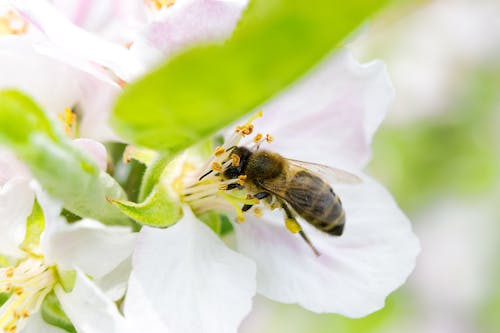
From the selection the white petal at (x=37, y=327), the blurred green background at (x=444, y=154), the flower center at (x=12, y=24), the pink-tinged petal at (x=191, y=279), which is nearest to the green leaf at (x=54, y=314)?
the white petal at (x=37, y=327)

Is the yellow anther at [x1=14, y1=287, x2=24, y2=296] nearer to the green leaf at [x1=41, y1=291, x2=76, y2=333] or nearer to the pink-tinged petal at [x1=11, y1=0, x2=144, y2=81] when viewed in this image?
the green leaf at [x1=41, y1=291, x2=76, y2=333]

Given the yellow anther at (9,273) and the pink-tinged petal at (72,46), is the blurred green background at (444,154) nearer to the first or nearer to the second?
the yellow anther at (9,273)

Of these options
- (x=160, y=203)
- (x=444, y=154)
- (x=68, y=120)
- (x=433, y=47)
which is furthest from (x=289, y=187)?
(x=433, y=47)

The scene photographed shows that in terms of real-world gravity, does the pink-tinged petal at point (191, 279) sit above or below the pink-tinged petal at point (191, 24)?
below

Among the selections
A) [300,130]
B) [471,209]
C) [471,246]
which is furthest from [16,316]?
[471,246]

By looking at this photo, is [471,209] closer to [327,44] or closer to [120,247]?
[120,247]

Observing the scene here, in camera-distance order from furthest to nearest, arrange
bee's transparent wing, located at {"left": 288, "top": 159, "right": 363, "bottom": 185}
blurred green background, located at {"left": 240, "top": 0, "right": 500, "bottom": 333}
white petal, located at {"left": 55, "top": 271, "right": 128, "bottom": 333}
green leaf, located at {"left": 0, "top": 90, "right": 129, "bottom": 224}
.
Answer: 1. blurred green background, located at {"left": 240, "top": 0, "right": 500, "bottom": 333}
2. bee's transparent wing, located at {"left": 288, "top": 159, "right": 363, "bottom": 185}
3. white petal, located at {"left": 55, "top": 271, "right": 128, "bottom": 333}
4. green leaf, located at {"left": 0, "top": 90, "right": 129, "bottom": 224}

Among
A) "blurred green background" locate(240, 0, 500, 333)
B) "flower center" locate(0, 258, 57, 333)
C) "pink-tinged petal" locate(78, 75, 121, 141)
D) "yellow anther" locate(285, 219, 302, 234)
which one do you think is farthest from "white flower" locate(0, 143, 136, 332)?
"blurred green background" locate(240, 0, 500, 333)
